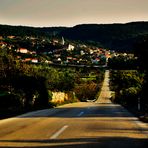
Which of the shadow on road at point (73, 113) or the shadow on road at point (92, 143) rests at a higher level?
the shadow on road at point (92, 143)

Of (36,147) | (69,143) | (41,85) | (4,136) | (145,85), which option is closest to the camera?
(36,147)

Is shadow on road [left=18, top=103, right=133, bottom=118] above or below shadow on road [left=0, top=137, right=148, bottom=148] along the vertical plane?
below

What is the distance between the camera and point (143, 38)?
112 ft

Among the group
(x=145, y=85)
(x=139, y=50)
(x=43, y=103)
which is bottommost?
(x=43, y=103)

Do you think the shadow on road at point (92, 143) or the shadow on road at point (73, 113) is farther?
the shadow on road at point (73, 113)

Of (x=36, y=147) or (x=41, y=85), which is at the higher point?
(x=36, y=147)

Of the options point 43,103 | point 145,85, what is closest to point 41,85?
point 43,103

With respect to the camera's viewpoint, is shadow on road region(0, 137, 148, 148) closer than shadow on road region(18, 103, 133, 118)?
Yes

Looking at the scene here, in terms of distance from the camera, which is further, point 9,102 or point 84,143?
point 9,102

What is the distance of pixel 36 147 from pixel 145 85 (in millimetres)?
24971

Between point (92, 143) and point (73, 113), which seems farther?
point (73, 113)

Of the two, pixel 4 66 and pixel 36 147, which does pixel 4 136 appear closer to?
pixel 36 147

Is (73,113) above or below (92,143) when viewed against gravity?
below

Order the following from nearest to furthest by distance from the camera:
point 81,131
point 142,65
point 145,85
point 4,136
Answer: point 4,136, point 81,131, point 142,65, point 145,85
